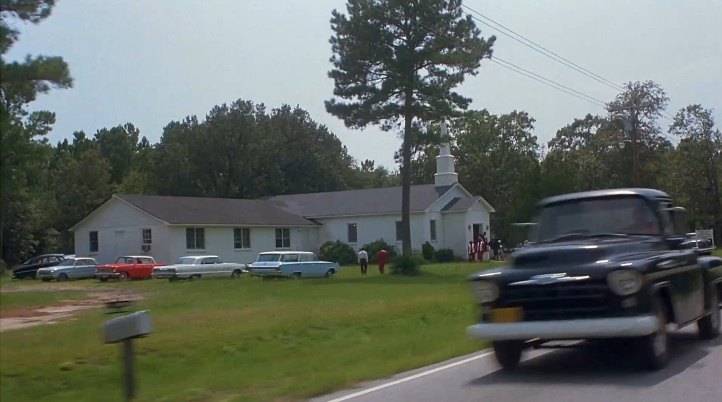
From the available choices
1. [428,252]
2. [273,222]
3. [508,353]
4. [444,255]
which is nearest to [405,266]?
[428,252]

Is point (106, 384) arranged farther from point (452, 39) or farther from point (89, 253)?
point (89, 253)

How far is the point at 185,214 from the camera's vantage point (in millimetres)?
58719

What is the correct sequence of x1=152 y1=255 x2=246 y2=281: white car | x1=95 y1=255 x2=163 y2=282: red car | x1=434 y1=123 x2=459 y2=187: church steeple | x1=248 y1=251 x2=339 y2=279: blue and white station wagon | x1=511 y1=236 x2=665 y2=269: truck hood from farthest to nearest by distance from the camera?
x1=434 y1=123 x2=459 y2=187: church steeple, x1=95 y1=255 x2=163 y2=282: red car, x1=152 y1=255 x2=246 y2=281: white car, x1=248 y1=251 x2=339 y2=279: blue and white station wagon, x1=511 y1=236 x2=665 y2=269: truck hood

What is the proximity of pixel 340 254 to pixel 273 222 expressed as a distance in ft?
15.8

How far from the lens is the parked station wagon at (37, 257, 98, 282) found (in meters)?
50.9

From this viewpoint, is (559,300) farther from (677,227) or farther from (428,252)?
(428,252)

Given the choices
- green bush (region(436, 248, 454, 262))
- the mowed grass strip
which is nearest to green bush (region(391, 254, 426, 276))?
the mowed grass strip

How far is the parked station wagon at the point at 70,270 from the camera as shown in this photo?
50.9 meters

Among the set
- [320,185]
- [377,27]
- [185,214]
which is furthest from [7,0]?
[320,185]

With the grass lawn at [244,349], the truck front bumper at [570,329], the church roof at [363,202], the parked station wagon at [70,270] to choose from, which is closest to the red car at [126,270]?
the parked station wagon at [70,270]

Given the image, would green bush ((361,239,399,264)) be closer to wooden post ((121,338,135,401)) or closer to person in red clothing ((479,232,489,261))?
person in red clothing ((479,232,489,261))

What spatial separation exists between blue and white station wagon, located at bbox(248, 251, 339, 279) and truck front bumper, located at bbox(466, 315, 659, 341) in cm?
3406

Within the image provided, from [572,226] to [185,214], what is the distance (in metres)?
46.9

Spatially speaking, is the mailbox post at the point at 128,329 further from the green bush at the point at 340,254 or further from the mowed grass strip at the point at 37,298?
the green bush at the point at 340,254
